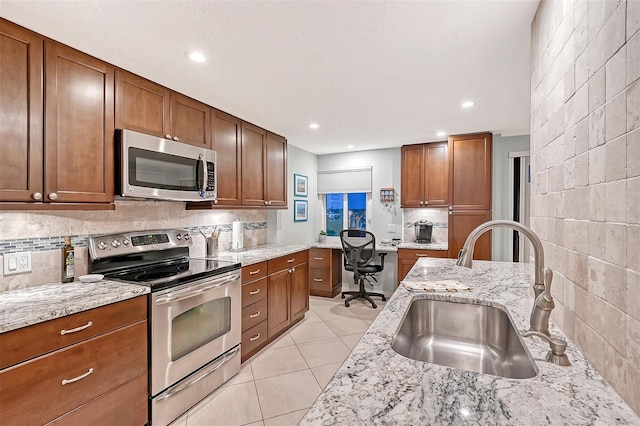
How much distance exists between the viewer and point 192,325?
2145 millimetres

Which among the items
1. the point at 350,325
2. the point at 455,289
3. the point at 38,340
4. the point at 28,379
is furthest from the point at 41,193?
the point at 350,325

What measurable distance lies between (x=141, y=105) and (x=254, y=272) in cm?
162

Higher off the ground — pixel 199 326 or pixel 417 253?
pixel 417 253

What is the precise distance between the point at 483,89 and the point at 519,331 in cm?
214

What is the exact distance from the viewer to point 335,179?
5270 millimetres

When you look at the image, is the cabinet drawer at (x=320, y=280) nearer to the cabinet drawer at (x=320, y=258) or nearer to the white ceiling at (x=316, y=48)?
the cabinet drawer at (x=320, y=258)

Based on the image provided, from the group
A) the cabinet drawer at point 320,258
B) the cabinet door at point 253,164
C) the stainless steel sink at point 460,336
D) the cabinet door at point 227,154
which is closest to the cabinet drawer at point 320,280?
the cabinet drawer at point 320,258

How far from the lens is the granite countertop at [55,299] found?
1361 millimetres

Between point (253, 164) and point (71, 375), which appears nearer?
point (71, 375)

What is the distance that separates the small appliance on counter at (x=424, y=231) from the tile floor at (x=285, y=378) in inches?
56.9

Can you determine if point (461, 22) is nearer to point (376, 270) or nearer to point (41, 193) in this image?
point (41, 193)

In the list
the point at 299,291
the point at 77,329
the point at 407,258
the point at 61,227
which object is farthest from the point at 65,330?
the point at 407,258

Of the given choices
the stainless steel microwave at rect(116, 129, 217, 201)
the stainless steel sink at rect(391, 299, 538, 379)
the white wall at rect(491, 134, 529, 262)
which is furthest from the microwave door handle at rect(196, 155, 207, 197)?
the white wall at rect(491, 134, 529, 262)

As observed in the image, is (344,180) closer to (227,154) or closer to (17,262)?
(227,154)
